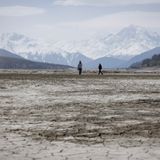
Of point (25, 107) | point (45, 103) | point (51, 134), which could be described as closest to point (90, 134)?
point (51, 134)

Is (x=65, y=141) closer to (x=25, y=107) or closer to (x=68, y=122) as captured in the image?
(x=68, y=122)

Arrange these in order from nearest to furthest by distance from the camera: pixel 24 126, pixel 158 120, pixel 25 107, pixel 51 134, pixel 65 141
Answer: pixel 65 141 → pixel 51 134 → pixel 24 126 → pixel 158 120 → pixel 25 107

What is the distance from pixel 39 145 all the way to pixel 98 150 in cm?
143

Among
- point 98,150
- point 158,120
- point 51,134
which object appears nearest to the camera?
point 98,150

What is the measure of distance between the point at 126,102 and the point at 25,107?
16.1 ft

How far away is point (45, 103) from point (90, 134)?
876 centimetres

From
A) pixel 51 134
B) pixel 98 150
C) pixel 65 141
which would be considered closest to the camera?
pixel 98 150

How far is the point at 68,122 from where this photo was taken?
14336mm

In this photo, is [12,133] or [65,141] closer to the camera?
[65,141]

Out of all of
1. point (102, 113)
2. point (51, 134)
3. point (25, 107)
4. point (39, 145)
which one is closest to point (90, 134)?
point (51, 134)

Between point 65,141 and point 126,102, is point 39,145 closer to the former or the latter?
point 65,141

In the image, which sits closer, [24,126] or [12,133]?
[12,133]

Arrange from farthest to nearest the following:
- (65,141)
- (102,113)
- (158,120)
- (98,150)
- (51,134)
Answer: (102,113), (158,120), (51,134), (65,141), (98,150)

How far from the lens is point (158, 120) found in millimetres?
14578
